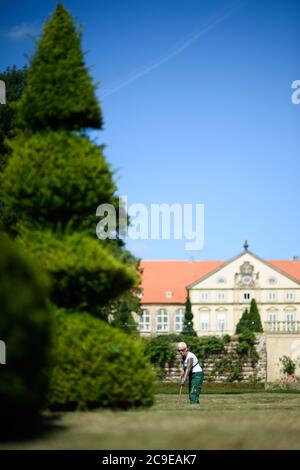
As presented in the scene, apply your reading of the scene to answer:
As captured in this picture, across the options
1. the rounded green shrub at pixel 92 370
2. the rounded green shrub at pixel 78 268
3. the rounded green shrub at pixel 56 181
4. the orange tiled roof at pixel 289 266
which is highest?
the orange tiled roof at pixel 289 266

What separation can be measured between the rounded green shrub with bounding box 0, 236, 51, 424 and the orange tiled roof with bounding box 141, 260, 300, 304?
96.7 m

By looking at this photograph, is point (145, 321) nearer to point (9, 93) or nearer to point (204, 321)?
point (204, 321)

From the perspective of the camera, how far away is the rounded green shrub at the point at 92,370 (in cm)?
1043

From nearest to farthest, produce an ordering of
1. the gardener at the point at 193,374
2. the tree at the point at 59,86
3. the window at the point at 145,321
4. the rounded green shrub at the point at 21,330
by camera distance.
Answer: the rounded green shrub at the point at 21,330 → the tree at the point at 59,86 → the gardener at the point at 193,374 → the window at the point at 145,321

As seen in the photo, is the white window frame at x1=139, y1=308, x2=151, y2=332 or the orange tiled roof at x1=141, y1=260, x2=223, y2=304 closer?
the orange tiled roof at x1=141, y1=260, x2=223, y2=304

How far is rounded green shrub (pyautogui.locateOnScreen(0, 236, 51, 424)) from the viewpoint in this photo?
765 cm

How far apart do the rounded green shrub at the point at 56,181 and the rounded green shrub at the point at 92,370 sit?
Result: 1709mm

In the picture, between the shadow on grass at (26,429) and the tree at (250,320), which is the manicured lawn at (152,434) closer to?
the shadow on grass at (26,429)

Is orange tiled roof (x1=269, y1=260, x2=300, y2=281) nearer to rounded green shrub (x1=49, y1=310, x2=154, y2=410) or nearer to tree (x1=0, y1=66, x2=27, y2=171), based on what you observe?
tree (x1=0, y1=66, x2=27, y2=171)

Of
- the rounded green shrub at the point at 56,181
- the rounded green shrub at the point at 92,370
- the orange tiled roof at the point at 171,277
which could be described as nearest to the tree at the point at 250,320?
the orange tiled roof at the point at 171,277

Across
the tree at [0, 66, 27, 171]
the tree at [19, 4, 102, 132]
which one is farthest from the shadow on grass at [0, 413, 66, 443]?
the tree at [0, 66, 27, 171]

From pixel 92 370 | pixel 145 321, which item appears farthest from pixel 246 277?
pixel 92 370

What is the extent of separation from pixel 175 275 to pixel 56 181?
98144 mm
